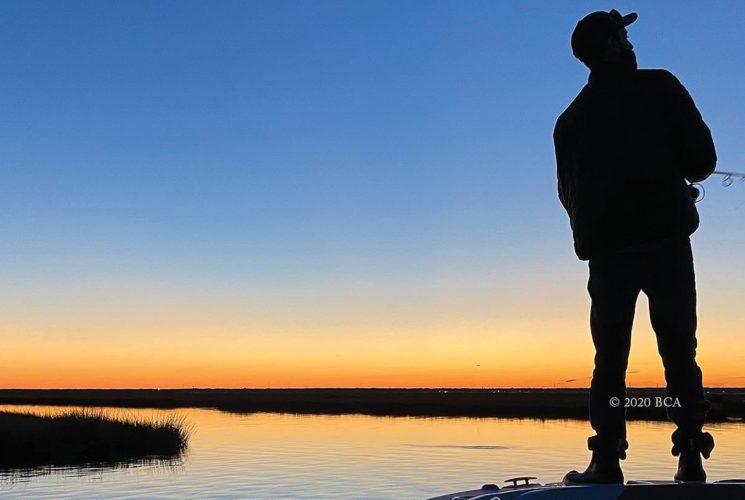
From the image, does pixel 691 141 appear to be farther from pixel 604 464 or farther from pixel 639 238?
pixel 604 464

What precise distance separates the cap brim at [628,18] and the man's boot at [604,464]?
249 centimetres

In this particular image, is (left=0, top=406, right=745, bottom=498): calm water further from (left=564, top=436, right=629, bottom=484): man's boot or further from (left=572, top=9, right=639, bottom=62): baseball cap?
(left=572, top=9, right=639, bottom=62): baseball cap

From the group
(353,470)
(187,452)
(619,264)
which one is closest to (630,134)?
(619,264)

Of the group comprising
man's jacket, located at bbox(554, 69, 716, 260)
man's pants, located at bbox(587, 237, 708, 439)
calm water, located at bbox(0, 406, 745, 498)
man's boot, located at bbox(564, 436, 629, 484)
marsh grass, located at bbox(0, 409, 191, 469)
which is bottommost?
calm water, located at bbox(0, 406, 745, 498)

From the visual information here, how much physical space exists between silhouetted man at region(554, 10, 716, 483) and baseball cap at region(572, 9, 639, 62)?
0.07 meters

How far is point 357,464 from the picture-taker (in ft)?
168

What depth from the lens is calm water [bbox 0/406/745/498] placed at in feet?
125

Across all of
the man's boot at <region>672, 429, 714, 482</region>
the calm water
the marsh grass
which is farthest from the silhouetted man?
the marsh grass

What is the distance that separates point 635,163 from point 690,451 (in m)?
1.65

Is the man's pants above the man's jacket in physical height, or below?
below

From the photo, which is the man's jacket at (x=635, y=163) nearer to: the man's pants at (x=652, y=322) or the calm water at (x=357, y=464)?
the man's pants at (x=652, y=322)

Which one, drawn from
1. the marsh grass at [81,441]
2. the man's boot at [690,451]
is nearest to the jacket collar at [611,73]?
the man's boot at [690,451]

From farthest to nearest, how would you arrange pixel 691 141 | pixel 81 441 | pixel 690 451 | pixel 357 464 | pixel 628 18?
1. pixel 357 464
2. pixel 81 441
3. pixel 628 18
4. pixel 691 141
5. pixel 690 451

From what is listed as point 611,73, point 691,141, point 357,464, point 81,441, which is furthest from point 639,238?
point 357,464
